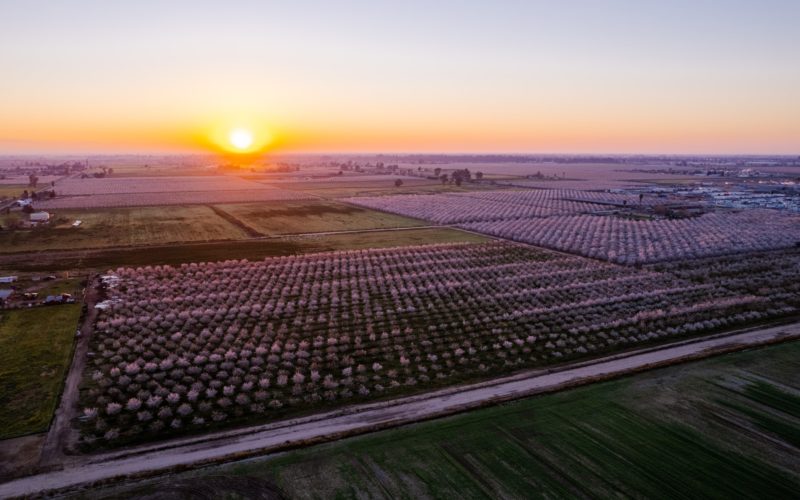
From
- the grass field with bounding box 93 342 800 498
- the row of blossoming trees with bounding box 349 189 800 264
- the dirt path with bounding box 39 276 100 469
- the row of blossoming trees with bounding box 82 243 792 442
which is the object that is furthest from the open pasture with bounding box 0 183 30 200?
the grass field with bounding box 93 342 800 498

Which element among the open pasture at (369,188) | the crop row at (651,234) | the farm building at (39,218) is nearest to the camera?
the crop row at (651,234)

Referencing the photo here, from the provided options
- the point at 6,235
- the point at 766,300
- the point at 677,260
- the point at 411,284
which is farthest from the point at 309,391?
the point at 6,235

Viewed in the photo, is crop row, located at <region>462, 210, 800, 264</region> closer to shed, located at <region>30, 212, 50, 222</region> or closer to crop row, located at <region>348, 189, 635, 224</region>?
crop row, located at <region>348, 189, 635, 224</region>

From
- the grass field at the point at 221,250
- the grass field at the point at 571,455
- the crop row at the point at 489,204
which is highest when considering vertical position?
the crop row at the point at 489,204

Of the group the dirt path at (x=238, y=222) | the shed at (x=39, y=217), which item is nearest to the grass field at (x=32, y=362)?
the dirt path at (x=238, y=222)

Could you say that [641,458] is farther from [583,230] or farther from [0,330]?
[583,230]

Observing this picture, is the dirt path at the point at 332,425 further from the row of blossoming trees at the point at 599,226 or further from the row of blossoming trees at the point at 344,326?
the row of blossoming trees at the point at 599,226

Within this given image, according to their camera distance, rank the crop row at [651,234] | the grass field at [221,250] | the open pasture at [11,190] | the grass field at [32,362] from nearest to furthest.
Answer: the grass field at [32,362] → the grass field at [221,250] → the crop row at [651,234] → the open pasture at [11,190]
